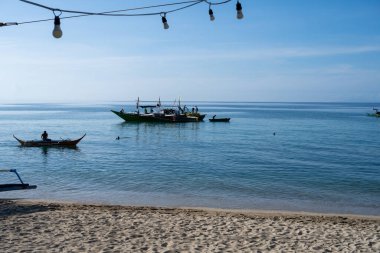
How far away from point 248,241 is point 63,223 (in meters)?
5.67

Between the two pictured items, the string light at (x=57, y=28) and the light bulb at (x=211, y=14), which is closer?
the string light at (x=57, y=28)

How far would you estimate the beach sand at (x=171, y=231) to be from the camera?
9.63 m

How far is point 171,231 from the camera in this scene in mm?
11164

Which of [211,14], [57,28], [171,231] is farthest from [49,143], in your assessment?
[211,14]

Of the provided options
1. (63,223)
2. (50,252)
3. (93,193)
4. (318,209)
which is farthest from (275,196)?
(50,252)

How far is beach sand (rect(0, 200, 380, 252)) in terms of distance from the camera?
379 inches

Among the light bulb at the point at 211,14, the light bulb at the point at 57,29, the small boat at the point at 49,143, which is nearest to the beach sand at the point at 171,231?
the light bulb at the point at 57,29

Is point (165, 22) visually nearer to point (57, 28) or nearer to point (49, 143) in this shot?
point (57, 28)

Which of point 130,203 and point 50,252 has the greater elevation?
point 50,252

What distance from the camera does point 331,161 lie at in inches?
1281

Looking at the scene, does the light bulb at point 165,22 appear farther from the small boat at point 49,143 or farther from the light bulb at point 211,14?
the small boat at point 49,143

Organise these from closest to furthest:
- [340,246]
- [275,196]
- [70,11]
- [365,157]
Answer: [70,11], [340,246], [275,196], [365,157]

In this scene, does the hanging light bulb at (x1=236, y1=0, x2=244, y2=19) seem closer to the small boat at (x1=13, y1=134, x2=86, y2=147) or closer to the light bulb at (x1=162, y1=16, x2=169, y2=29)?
the light bulb at (x1=162, y1=16, x2=169, y2=29)

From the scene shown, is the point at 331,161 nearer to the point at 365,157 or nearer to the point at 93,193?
the point at 365,157
